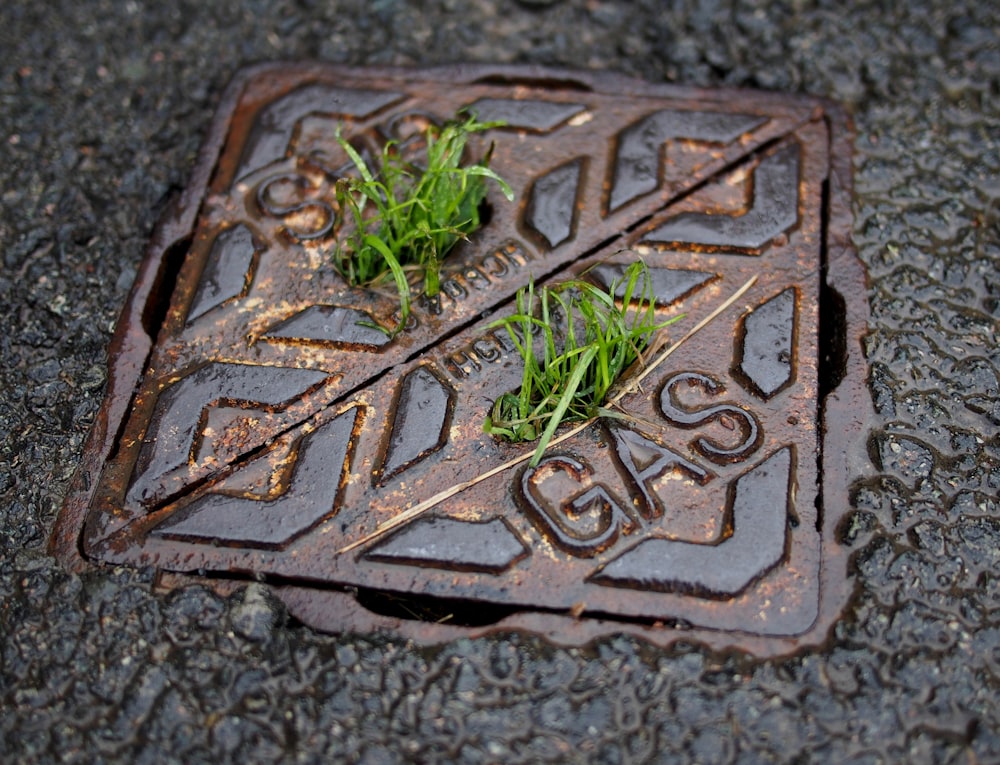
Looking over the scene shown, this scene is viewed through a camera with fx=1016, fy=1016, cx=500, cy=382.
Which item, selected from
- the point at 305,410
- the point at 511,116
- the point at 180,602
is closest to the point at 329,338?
the point at 305,410

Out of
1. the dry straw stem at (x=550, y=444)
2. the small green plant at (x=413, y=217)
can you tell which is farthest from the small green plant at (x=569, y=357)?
the small green plant at (x=413, y=217)

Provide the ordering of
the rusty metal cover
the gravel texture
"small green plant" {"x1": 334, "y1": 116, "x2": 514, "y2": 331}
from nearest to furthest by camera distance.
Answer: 1. the gravel texture
2. the rusty metal cover
3. "small green plant" {"x1": 334, "y1": 116, "x2": 514, "y2": 331}

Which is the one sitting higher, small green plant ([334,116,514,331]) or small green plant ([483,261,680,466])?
small green plant ([334,116,514,331])

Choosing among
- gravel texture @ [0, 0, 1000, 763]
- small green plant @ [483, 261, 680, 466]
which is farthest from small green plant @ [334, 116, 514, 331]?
gravel texture @ [0, 0, 1000, 763]

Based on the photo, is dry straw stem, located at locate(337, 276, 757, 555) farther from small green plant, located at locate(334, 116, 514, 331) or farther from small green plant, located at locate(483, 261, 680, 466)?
small green plant, located at locate(334, 116, 514, 331)

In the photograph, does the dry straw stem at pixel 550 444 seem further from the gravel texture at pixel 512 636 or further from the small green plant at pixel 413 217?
the small green plant at pixel 413 217

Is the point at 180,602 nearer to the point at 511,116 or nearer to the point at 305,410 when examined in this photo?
the point at 305,410

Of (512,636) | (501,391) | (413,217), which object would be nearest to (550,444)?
(501,391)
